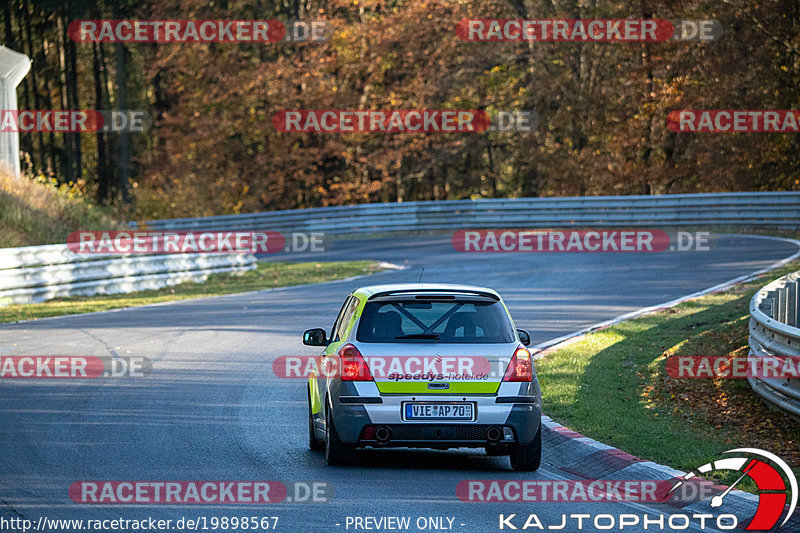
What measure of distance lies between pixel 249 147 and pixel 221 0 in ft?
22.4

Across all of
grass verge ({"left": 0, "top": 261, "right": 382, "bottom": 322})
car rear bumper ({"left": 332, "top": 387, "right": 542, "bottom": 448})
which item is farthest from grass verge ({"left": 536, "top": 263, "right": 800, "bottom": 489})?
grass verge ({"left": 0, "top": 261, "right": 382, "bottom": 322})

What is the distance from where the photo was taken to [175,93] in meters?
54.5

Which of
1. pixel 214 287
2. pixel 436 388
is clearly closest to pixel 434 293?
pixel 436 388

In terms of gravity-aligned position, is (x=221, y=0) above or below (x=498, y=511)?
above

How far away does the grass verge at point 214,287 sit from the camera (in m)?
21.2

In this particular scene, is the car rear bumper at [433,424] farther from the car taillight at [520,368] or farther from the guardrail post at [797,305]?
the guardrail post at [797,305]

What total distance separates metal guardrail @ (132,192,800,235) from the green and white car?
2587 cm

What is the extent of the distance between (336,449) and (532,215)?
30.2 meters

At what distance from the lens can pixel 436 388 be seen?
8.35 meters

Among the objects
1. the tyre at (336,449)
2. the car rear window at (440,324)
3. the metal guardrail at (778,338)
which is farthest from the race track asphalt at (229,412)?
the metal guardrail at (778,338)

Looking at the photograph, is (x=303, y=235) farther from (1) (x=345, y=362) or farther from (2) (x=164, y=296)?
(1) (x=345, y=362)

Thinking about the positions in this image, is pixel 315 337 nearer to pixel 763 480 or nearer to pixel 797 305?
pixel 763 480

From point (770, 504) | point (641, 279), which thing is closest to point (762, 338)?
point (770, 504)

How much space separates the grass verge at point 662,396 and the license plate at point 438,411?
1.48 meters
